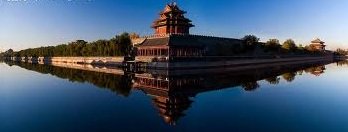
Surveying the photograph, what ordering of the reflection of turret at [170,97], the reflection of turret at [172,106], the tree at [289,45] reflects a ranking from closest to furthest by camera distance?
the reflection of turret at [172,106], the reflection of turret at [170,97], the tree at [289,45]

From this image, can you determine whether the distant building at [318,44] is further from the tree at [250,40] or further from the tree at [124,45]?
the tree at [124,45]

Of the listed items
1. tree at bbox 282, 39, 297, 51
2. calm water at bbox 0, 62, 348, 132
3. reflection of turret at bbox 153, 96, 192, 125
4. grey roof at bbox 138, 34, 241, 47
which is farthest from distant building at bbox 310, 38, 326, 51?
reflection of turret at bbox 153, 96, 192, 125

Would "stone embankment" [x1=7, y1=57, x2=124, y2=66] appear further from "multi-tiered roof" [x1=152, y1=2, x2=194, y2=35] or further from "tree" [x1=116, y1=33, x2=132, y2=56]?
"multi-tiered roof" [x1=152, y1=2, x2=194, y2=35]

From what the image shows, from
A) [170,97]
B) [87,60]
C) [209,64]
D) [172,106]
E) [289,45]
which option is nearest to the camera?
[172,106]

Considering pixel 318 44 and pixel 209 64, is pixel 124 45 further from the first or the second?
pixel 318 44

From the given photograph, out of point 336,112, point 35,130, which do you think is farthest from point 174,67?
point 35,130

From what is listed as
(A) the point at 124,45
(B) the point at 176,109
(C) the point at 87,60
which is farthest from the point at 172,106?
(C) the point at 87,60

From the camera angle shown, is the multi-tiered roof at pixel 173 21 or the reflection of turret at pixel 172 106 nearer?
the reflection of turret at pixel 172 106

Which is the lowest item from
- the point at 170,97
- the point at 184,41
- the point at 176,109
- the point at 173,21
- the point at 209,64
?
the point at 176,109

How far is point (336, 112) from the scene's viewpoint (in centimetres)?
1909

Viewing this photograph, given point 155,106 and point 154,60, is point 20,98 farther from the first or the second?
point 154,60

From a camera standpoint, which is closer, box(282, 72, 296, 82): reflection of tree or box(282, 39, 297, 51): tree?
box(282, 72, 296, 82): reflection of tree

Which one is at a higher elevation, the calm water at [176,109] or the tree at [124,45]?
the tree at [124,45]

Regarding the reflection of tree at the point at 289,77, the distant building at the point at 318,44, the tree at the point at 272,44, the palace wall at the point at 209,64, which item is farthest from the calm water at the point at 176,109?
the distant building at the point at 318,44
